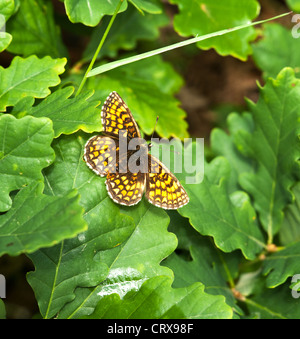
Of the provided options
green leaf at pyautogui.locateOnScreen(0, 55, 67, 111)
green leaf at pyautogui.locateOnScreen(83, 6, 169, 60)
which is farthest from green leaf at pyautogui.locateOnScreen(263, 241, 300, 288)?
green leaf at pyautogui.locateOnScreen(83, 6, 169, 60)

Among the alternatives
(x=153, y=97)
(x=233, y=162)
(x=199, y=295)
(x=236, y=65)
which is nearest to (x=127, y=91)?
(x=153, y=97)

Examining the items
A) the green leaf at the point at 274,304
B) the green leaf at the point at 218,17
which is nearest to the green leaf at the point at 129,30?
the green leaf at the point at 218,17

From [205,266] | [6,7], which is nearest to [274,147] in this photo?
[205,266]

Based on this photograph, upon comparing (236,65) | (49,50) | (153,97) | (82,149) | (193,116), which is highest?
(49,50)

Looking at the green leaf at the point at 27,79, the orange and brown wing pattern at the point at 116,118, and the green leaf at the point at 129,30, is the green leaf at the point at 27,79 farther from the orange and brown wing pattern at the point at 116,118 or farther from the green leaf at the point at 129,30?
the green leaf at the point at 129,30

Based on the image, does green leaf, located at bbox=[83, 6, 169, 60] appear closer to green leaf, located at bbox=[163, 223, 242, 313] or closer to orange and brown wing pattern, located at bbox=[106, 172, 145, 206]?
orange and brown wing pattern, located at bbox=[106, 172, 145, 206]
